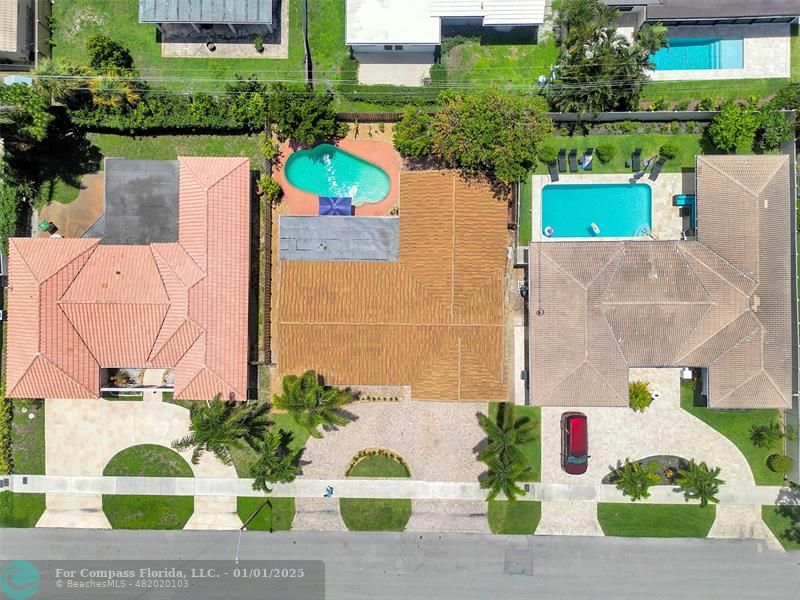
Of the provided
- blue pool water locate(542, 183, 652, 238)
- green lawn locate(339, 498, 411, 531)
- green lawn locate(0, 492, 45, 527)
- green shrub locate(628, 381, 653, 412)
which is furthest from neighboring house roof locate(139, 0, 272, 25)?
green shrub locate(628, 381, 653, 412)

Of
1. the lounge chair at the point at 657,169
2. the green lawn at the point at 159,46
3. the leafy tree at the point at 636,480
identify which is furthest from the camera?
the green lawn at the point at 159,46

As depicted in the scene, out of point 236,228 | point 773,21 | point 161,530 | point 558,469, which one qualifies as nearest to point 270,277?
point 236,228

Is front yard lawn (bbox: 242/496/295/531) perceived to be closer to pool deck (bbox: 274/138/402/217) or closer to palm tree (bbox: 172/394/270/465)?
palm tree (bbox: 172/394/270/465)

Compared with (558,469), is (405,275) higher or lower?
higher

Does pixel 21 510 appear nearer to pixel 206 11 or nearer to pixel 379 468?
pixel 379 468

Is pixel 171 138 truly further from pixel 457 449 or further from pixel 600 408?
pixel 600 408

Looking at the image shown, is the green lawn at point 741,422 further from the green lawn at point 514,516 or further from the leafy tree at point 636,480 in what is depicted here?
the green lawn at point 514,516

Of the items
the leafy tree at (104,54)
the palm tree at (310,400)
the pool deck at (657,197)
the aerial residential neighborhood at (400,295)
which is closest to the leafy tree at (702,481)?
the aerial residential neighborhood at (400,295)
